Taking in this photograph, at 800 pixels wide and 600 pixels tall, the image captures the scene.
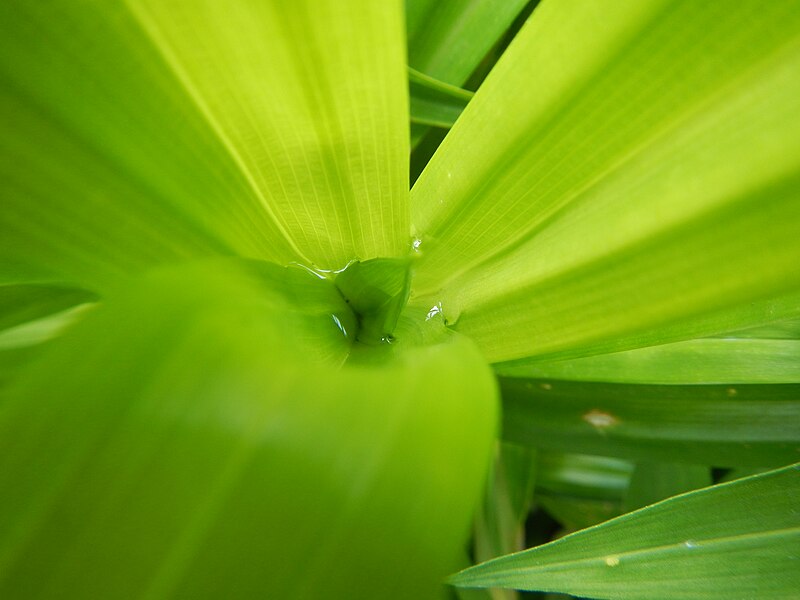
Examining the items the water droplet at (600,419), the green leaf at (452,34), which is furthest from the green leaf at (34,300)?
the water droplet at (600,419)

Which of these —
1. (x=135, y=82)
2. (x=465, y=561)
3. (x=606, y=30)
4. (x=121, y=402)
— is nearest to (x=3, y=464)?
(x=121, y=402)

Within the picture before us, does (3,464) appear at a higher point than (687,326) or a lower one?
lower

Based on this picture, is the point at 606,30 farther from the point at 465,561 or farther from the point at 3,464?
the point at 465,561

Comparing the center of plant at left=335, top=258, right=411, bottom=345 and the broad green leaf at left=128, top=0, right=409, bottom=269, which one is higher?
the broad green leaf at left=128, top=0, right=409, bottom=269

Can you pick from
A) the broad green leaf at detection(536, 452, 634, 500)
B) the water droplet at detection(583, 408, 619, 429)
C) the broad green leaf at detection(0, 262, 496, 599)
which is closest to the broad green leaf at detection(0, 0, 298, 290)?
the broad green leaf at detection(0, 262, 496, 599)

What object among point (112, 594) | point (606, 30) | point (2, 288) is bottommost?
point (112, 594)

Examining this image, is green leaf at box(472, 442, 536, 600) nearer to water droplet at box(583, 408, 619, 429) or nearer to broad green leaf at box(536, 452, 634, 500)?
broad green leaf at box(536, 452, 634, 500)

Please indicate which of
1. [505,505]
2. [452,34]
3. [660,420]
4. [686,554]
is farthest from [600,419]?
[452,34]
